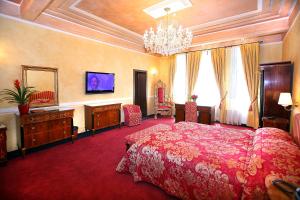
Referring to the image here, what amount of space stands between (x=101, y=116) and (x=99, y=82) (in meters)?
1.10

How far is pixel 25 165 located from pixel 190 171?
9.90 ft

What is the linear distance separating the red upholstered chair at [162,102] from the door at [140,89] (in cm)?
52

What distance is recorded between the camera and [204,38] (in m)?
5.11

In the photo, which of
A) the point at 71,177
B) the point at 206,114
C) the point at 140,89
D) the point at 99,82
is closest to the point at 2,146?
the point at 71,177

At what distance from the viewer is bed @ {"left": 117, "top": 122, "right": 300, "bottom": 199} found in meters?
1.44

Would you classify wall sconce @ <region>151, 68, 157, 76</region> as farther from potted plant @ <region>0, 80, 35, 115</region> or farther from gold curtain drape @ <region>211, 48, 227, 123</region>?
potted plant @ <region>0, 80, 35, 115</region>

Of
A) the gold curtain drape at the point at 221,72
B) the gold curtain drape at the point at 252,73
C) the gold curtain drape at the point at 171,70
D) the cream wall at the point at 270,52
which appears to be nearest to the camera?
the cream wall at the point at 270,52

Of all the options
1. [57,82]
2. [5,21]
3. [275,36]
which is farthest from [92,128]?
[275,36]

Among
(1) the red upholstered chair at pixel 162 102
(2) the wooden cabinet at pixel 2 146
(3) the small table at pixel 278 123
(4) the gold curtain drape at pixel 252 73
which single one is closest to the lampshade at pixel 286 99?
(3) the small table at pixel 278 123

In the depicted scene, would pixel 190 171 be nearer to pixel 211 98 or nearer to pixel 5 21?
pixel 5 21

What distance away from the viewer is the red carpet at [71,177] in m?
2.14

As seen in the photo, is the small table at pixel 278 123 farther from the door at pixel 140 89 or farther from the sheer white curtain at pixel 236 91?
the door at pixel 140 89

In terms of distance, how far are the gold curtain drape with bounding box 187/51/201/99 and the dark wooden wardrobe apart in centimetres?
277

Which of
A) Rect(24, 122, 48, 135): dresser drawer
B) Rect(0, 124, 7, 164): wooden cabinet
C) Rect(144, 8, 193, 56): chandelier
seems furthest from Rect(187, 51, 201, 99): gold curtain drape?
Rect(0, 124, 7, 164): wooden cabinet
